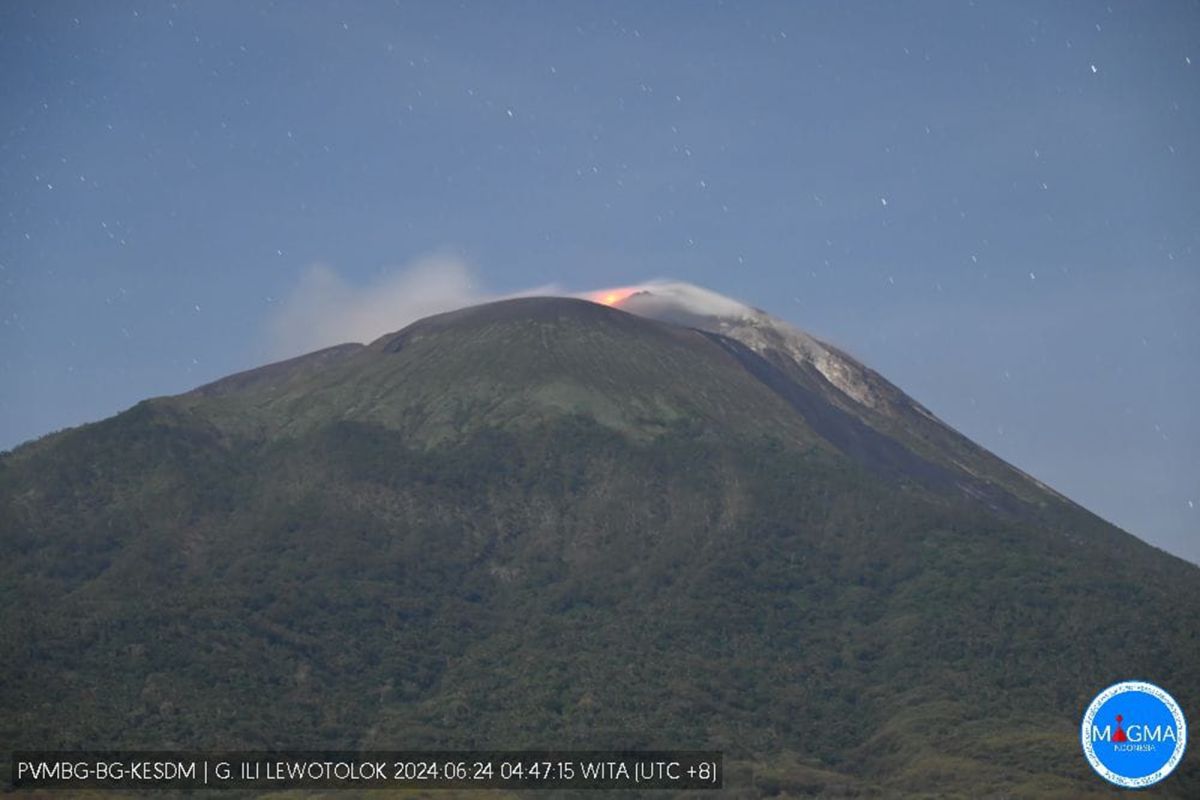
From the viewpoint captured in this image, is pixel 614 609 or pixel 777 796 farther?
pixel 614 609

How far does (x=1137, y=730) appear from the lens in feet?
259

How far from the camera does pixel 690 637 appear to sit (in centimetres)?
17138

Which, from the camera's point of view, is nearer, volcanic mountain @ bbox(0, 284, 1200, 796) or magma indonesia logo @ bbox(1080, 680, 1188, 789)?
magma indonesia logo @ bbox(1080, 680, 1188, 789)

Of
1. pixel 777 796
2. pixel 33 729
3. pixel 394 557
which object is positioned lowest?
pixel 777 796

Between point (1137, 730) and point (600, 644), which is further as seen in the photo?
point (600, 644)

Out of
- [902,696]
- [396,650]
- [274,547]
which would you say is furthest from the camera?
[274,547]

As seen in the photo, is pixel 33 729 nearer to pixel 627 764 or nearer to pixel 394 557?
pixel 627 764

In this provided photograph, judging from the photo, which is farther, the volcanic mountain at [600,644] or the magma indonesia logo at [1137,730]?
the volcanic mountain at [600,644]

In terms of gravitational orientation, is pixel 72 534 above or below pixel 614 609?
above

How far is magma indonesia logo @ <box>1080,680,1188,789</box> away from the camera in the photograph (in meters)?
79.6

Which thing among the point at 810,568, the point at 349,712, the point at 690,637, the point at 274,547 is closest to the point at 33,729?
the point at 349,712

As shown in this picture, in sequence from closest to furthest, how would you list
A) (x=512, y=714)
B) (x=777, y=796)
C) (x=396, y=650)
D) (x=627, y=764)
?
(x=777, y=796) < (x=627, y=764) < (x=512, y=714) < (x=396, y=650)

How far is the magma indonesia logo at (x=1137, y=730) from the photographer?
79562 mm

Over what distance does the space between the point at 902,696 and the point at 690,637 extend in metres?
25.7
